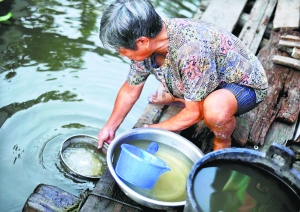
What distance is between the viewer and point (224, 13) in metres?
4.60

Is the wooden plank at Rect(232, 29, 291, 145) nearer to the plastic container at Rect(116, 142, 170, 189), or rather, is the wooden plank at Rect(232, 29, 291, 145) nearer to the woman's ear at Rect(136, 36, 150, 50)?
the plastic container at Rect(116, 142, 170, 189)

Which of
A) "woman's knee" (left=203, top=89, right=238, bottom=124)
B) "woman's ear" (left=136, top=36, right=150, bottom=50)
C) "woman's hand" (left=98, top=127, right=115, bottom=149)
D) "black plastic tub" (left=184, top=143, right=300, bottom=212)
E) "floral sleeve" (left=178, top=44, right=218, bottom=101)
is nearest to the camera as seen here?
"black plastic tub" (left=184, top=143, right=300, bottom=212)

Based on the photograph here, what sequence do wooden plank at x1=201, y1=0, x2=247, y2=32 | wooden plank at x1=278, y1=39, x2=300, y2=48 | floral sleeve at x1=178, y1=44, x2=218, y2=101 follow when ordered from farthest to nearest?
wooden plank at x1=201, y1=0, x2=247, y2=32
wooden plank at x1=278, y1=39, x2=300, y2=48
floral sleeve at x1=178, y1=44, x2=218, y2=101

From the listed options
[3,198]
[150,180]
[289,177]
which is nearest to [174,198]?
[150,180]

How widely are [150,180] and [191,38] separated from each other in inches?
36.9

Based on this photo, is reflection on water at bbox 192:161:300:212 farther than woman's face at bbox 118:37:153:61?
No

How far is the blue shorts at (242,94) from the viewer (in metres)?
2.68

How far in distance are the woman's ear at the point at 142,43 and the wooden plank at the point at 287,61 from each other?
6.18 ft

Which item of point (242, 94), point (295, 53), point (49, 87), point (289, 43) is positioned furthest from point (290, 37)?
point (49, 87)

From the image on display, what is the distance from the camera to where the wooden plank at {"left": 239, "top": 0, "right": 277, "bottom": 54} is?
4.21 metres

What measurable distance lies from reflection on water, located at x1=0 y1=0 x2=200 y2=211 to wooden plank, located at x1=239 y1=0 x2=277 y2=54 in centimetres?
116

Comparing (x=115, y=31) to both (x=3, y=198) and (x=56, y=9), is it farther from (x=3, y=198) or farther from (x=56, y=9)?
(x=56, y=9)

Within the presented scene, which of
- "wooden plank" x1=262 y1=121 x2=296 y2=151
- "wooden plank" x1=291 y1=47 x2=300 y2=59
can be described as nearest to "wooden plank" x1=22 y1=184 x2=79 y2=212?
"wooden plank" x1=262 y1=121 x2=296 y2=151

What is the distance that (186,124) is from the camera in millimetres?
2650
